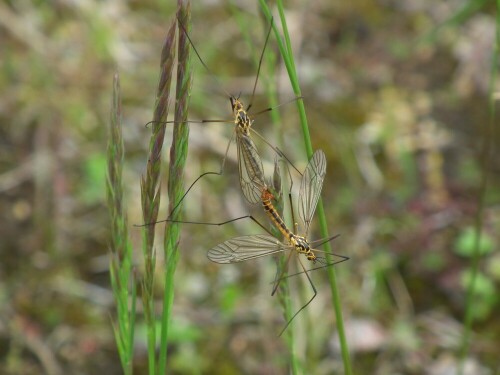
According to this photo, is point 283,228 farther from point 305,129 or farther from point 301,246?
point 305,129

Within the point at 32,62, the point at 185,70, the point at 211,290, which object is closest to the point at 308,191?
the point at 185,70

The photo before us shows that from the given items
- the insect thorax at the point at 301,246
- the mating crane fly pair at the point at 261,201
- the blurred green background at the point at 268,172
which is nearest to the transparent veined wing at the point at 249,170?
the mating crane fly pair at the point at 261,201

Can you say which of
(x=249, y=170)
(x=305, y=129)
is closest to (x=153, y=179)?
(x=305, y=129)

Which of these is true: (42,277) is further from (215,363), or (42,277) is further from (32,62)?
(32,62)

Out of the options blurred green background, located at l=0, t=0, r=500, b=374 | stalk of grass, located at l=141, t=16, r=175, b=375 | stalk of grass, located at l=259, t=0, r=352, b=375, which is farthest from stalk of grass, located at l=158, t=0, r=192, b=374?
blurred green background, located at l=0, t=0, r=500, b=374

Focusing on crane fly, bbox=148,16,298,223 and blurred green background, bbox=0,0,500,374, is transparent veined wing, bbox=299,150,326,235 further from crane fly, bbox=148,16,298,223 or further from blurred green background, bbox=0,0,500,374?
blurred green background, bbox=0,0,500,374
